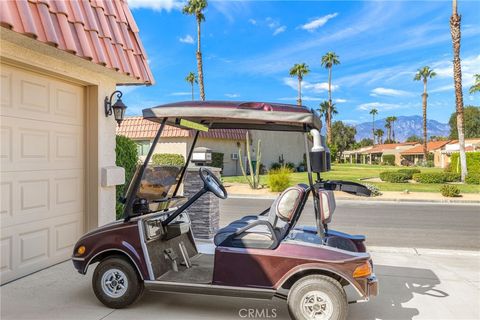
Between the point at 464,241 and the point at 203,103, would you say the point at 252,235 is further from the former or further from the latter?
the point at 464,241

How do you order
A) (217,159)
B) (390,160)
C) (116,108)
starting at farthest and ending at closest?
(390,160)
(217,159)
(116,108)

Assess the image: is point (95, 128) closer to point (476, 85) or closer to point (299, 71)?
point (476, 85)

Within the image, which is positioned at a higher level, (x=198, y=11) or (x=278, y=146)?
(x=198, y=11)

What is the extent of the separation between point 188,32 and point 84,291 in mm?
27896

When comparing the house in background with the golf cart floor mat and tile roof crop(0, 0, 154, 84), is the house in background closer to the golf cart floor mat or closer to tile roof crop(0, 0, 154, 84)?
tile roof crop(0, 0, 154, 84)

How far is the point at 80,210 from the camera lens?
588cm

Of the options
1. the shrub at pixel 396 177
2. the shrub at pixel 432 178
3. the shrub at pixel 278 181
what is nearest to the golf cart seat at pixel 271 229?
the shrub at pixel 278 181

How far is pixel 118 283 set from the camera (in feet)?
12.7

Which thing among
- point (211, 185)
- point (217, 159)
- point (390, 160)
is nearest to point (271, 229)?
point (211, 185)

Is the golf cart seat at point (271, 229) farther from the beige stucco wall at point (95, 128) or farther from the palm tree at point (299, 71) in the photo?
the palm tree at point (299, 71)

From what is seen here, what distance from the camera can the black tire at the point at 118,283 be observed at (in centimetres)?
381

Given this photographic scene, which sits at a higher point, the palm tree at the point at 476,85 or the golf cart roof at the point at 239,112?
the palm tree at the point at 476,85

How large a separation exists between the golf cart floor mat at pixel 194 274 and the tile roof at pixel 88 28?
271 centimetres

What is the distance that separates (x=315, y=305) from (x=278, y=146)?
30.1m
